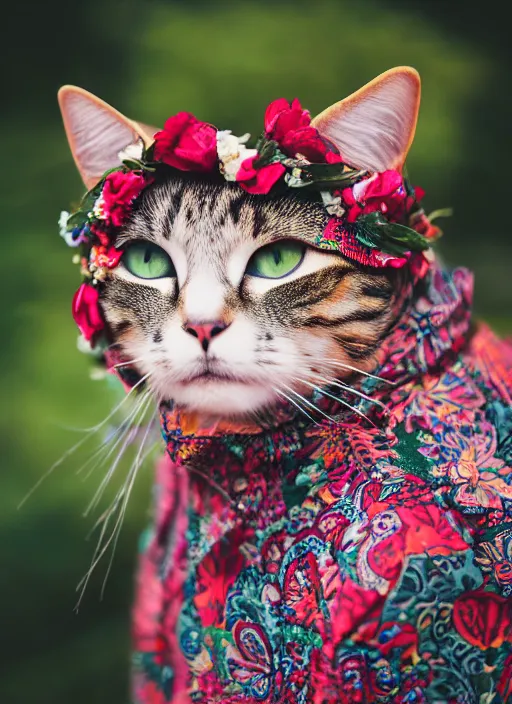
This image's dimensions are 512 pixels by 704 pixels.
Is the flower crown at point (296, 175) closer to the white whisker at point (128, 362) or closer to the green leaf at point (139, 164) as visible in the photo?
the green leaf at point (139, 164)

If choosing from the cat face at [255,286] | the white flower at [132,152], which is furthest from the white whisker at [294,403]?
the white flower at [132,152]

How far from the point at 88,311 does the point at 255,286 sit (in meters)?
0.18

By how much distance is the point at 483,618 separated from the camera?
0.60 metres

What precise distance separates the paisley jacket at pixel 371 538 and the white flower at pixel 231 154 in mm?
203

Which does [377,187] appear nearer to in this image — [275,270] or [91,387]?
[275,270]

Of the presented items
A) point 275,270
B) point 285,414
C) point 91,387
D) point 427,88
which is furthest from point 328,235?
point 427,88

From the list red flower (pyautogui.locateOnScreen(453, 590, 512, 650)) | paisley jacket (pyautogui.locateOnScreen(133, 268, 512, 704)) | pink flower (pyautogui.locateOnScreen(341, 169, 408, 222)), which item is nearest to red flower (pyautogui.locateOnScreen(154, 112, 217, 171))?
pink flower (pyautogui.locateOnScreen(341, 169, 408, 222))

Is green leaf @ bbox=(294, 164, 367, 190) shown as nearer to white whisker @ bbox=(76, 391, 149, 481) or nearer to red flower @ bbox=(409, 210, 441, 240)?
red flower @ bbox=(409, 210, 441, 240)

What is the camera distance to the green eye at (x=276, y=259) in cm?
64

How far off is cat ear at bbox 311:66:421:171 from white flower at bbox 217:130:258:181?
0.06m

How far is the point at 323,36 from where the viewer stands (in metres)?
1.54

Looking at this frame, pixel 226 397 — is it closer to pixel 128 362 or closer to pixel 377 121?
pixel 128 362

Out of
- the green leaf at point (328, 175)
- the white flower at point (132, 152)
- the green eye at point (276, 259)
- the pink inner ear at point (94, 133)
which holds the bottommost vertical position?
the green eye at point (276, 259)

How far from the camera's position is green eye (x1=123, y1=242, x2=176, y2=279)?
0.66 metres
